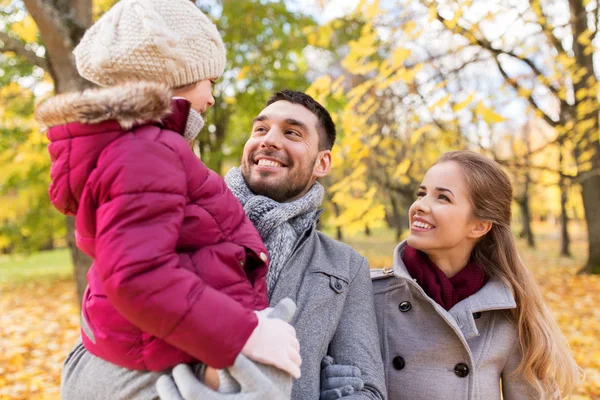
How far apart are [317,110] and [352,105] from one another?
2.26 meters

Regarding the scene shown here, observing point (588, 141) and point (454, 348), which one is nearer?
point (454, 348)

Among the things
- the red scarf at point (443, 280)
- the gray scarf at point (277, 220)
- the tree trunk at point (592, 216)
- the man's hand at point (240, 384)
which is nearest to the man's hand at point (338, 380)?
the gray scarf at point (277, 220)

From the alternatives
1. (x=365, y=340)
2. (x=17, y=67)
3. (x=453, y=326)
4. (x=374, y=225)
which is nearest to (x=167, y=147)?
(x=365, y=340)

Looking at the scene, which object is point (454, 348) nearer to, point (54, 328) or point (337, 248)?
point (337, 248)

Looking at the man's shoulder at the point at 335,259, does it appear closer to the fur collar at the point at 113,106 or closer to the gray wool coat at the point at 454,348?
the gray wool coat at the point at 454,348

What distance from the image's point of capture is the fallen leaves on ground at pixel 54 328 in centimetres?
499

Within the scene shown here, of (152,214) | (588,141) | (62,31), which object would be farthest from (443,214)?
(588,141)

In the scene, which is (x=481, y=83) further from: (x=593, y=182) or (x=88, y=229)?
(x=88, y=229)

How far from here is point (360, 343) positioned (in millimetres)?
2012

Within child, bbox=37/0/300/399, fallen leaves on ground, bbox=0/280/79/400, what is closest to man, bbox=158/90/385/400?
child, bbox=37/0/300/399

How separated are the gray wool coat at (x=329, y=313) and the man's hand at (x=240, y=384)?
1.70 feet

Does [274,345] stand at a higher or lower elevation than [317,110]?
lower

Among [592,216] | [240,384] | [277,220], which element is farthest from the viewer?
[592,216]

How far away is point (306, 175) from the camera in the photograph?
248cm
